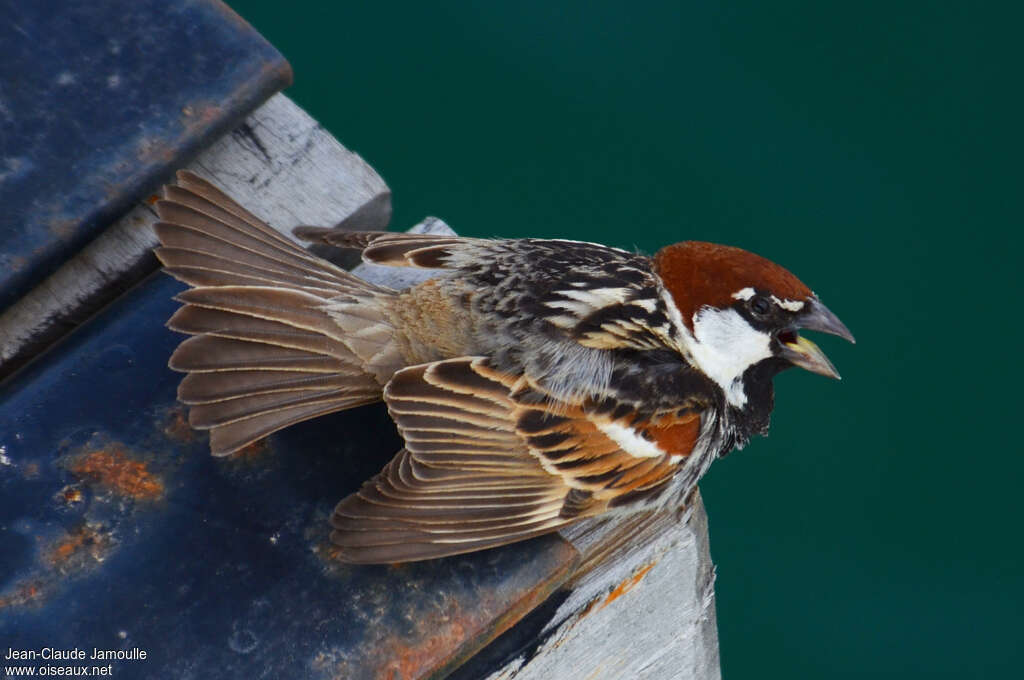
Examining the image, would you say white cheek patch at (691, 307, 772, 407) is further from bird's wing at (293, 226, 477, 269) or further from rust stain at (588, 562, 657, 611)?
bird's wing at (293, 226, 477, 269)

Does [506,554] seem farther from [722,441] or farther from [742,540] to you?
[742,540]

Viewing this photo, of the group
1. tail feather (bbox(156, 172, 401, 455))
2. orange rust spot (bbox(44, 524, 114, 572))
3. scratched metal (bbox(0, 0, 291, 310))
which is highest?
scratched metal (bbox(0, 0, 291, 310))

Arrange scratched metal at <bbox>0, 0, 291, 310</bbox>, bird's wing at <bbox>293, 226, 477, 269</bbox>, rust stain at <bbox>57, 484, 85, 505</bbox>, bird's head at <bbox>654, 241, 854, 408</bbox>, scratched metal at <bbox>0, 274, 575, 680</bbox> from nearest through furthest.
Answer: scratched metal at <bbox>0, 274, 575, 680</bbox> → rust stain at <bbox>57, 484, 85, 505</bbox> → scratched metal at <bbox>0, 0, 291, 310</bbox> → bird's head at <bbox>654, 241, 854, 408</bbox> → bird's wing at <bbox>293, 226, 477, 269</bbox>

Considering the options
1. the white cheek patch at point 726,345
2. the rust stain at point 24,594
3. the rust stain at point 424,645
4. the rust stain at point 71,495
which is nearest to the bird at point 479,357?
the white cheek patch at point 726,345

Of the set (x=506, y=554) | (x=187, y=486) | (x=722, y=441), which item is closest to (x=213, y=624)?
(x=187, y=486)

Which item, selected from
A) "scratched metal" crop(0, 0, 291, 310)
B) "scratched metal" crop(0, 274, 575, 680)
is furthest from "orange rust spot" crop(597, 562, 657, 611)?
"scratched metal" crop(0, 0, 291, 310)

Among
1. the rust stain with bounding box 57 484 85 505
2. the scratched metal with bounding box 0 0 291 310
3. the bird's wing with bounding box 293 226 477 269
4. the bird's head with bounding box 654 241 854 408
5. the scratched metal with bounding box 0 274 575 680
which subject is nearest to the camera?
the scratched metal with bounding box 0 274 575 680

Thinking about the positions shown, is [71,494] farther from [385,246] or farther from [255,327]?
[385,246]
